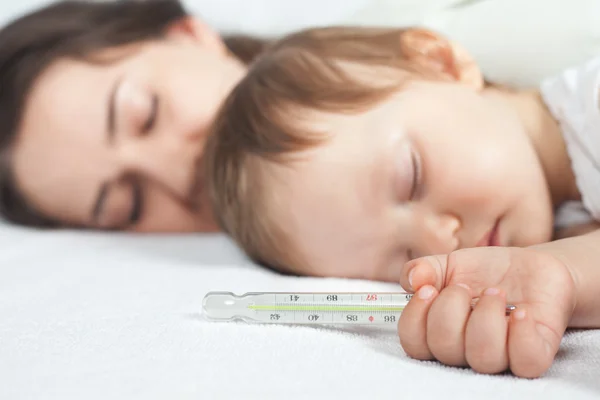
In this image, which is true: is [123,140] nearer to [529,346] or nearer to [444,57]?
[444,57]

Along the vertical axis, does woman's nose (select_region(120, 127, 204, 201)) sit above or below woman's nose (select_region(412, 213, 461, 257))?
below

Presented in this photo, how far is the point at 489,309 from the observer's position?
25.5 inches

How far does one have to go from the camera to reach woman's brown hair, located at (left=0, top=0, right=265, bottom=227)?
1.56m

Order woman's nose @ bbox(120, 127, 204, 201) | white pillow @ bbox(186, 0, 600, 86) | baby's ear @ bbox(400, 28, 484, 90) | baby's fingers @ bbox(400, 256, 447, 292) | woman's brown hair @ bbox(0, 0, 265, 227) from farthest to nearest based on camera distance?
woman's brown hair @ bbox(0, 0, 265, 227) → woman's nose @ bbox(120, 127, 204, 201) → white pillow @ bbox(186, 0, 600, 86) → baby's ear @ bbox(400, 28, 484, 90) → baby's fingers @ bbox(400, 256, 447, 292)

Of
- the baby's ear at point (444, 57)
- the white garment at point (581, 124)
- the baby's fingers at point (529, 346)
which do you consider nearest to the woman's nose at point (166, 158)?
the baby's ear at point (444, 57)

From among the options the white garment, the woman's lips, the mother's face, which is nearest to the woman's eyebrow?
the mother's face

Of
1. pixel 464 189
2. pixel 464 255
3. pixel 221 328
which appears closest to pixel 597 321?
pixel 464 255

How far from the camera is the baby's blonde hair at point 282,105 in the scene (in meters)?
1.06

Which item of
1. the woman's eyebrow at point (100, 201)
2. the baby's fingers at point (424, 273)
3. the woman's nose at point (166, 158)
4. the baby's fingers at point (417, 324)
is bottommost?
the woman's eyebrow at point (100, 201)

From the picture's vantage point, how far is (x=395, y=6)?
1620 mm

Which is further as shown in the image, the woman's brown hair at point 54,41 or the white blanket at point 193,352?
the woman's brown hair at point 54,41

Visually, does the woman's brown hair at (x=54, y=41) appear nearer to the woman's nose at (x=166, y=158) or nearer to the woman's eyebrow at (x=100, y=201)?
the woman's eyebrow at (x=100, y=201)

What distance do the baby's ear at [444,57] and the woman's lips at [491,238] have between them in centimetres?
30

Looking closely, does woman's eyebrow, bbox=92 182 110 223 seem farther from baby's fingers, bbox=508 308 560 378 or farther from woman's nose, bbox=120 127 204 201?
baby's fingers, bbox=508 308 560 378
